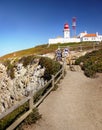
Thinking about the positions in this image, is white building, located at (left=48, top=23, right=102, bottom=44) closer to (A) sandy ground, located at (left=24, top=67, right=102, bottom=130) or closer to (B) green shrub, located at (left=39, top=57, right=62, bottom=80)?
(B) green shrub, located at (left=39, top=57, right=62, bottom=80)

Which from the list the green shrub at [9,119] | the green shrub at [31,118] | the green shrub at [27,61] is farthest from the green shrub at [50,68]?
the green shrub at [31,118]

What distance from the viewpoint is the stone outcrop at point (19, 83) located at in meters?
25.7

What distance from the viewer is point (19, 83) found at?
2878 cm

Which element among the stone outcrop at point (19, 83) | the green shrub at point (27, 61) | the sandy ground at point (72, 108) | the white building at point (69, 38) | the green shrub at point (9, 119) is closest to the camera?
the green shrub at point (9, 119)

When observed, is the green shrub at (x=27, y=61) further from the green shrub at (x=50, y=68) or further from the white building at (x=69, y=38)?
the white building at (x=69, y=38)

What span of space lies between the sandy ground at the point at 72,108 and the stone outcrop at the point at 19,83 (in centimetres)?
847

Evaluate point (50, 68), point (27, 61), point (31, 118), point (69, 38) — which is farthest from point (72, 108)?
point (69, 38)

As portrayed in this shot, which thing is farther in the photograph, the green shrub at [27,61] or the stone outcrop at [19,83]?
the green shrub at [27,61]

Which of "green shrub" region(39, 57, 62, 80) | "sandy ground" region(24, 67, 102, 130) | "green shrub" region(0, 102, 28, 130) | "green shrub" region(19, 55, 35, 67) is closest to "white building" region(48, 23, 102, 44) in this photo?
"green shrub" region(19, 55, 35, 67)

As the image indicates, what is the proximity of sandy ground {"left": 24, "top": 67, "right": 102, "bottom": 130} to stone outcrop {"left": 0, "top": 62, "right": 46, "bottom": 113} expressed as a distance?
8473 millimetres

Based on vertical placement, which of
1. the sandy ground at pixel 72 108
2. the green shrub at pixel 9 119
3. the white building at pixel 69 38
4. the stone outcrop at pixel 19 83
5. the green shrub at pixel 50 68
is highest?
the white building at pixel 69 38

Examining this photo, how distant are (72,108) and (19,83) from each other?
56.7 ft

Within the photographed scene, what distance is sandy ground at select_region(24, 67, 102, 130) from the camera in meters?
9.88

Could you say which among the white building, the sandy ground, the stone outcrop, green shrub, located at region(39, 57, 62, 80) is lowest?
the stone outcrop
